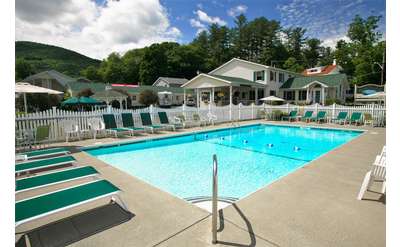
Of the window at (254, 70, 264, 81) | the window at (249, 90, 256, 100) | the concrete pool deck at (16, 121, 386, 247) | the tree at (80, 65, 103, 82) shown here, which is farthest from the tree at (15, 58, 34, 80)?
the concrete pool deck at (16, 121, 386, 247)

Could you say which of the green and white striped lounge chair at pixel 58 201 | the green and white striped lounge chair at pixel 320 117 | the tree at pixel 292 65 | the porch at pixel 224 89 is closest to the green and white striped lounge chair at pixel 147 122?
the green and white striped lounge chair at pixel 58 201

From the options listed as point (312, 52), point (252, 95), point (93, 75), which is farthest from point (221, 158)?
point (93, 75)

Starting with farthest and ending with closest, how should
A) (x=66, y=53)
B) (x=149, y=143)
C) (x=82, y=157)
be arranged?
(x=66, y=53), (x=149, y=143), (x=82, y=157)

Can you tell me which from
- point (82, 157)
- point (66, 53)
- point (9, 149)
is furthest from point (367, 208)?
point (66, 53)

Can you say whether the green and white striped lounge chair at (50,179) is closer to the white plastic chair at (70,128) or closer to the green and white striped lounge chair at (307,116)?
the white plastic chair at (70,128)

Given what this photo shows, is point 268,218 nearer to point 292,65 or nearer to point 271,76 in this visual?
point 271,76

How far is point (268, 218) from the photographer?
2922 millimetres

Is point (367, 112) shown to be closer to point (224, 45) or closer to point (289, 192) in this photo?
point (289, 192)

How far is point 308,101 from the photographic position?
23.4 metres

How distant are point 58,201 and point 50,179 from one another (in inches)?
38.8

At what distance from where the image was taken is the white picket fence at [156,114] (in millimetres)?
8312

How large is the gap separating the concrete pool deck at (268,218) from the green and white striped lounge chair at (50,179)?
0.52 meters

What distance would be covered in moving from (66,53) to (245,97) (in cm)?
8039

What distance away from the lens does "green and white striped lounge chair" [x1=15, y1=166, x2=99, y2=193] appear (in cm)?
317
